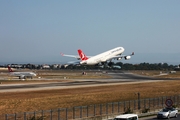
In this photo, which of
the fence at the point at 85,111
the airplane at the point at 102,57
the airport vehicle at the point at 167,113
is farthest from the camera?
the airplane at the point at 102,57

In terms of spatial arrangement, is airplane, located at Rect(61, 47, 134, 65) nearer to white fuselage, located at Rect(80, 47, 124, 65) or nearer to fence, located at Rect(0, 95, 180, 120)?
white fuselage, located at Rect(80, 47, 124, 65)

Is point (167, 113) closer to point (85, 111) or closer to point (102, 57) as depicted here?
point (85, 111)

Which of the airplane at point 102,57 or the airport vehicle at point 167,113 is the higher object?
the airplane at point 102,57

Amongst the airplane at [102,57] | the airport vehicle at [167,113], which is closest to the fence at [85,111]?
the airport vehicle at [167,113]

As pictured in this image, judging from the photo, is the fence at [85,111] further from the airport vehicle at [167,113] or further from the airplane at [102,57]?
the airplane at [102,57]

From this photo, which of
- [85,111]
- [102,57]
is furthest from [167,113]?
[102,57]

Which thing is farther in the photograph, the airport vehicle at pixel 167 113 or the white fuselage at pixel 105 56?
the white fuselage at pixel 105 56

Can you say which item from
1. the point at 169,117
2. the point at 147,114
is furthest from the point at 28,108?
the point at 169,117

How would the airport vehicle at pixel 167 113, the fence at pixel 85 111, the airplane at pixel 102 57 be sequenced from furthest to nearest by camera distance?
the airplane at pixel 102 57 → the airport vehicle at pixel 167 113 → the fence at pixel 85 111

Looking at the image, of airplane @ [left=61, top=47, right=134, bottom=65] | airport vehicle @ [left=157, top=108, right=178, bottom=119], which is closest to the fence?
airport vehicle @ [left=157, top=108, right=178, bottom=119]

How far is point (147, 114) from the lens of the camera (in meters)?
45.8

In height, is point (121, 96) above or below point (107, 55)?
below

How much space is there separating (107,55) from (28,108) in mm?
99419

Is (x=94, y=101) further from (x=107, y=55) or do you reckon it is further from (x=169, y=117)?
(x=107, y=55)
